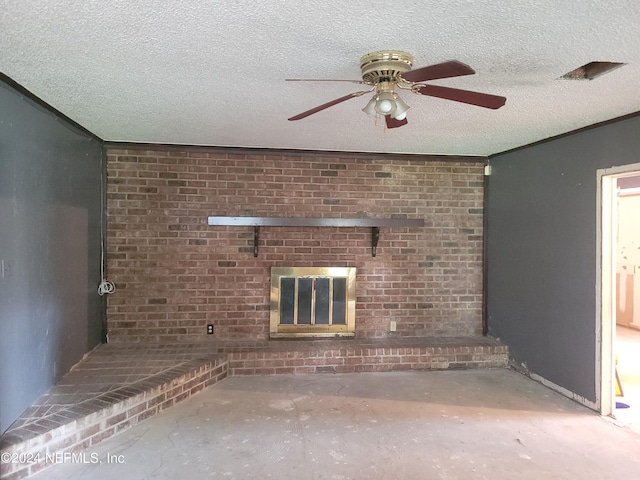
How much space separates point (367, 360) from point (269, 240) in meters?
1.58

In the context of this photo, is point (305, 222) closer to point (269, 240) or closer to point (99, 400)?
point (269, 240)

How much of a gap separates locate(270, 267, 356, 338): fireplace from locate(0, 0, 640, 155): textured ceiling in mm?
1659

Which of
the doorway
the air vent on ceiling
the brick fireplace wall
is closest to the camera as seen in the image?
the air vent on ceiling

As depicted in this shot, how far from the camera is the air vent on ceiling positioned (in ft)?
7.09

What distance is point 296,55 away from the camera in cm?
202

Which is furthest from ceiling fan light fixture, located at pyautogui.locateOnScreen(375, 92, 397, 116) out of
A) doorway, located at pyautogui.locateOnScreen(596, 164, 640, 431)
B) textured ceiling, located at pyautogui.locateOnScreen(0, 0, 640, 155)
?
doorway, located at pyautogui.locateOnScreen(596, 164, 640, 431)

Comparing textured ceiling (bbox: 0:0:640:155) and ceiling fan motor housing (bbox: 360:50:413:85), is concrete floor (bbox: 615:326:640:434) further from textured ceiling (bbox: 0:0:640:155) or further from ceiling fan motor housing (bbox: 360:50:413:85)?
ceiling fan motor housing (bbox: 360:50:413:85)

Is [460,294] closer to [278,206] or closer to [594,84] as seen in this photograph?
[278,206]

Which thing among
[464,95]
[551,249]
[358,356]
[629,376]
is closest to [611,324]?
[551,249]

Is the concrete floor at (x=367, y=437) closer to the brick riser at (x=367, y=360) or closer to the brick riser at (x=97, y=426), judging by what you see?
the brick riser at (x=97, y=426)

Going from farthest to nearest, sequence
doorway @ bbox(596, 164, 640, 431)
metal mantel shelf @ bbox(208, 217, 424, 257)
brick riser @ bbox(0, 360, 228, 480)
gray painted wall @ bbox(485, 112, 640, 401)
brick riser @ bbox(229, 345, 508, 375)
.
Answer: metal mantel shelf @ bbox(208, 217, 424, 257), brick riser @ bbox(229, 345, 508, 375), gray painted wall @ bbox(485, 112, 640, 401), doorway @ bbox(596, 164, 640, 431), brick riser @ bbox(0, 360, 228, 480)

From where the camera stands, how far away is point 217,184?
169 inches

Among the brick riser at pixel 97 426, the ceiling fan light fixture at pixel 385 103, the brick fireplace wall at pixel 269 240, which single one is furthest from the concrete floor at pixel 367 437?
the ceiling fan light fixture at pixel 385 103

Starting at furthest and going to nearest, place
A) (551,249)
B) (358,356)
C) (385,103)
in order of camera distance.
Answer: (358,356) → (551,249) → (385,103)
